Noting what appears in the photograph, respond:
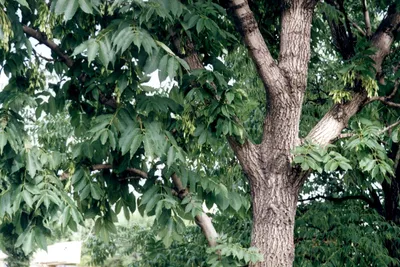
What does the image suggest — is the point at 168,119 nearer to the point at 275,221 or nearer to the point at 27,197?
the point at 275,221

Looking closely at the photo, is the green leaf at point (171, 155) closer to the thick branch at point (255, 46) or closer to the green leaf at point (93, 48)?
the green leaf at point (93, 48)

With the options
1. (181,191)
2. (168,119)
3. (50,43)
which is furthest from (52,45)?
(181,191)

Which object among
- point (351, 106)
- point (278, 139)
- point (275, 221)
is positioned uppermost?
point (351, 106)

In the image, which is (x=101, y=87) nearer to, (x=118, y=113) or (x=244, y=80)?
(x=118, y=113)

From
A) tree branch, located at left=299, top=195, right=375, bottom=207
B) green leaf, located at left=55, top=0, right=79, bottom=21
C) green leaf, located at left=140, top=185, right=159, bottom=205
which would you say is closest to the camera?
green leaf, located at left=55, top=0, right=79, bottom=21

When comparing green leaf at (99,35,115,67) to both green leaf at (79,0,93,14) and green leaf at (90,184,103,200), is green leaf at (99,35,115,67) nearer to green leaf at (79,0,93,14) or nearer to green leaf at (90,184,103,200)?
green leaf at (79,0,93,14)

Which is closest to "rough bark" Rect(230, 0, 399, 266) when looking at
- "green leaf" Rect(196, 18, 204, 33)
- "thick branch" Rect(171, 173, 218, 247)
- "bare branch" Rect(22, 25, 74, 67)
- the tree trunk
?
the tree trunk

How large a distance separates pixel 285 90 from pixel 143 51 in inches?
43.9

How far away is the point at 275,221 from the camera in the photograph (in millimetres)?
4152

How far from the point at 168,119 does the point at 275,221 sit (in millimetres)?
942

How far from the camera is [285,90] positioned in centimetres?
429

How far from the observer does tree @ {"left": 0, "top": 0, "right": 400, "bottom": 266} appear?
3656 millimetres

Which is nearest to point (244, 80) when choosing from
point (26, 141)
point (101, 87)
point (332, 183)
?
point (332, 183)

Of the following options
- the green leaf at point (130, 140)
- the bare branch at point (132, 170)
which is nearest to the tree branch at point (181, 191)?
the bare branch at point (132, 170)
